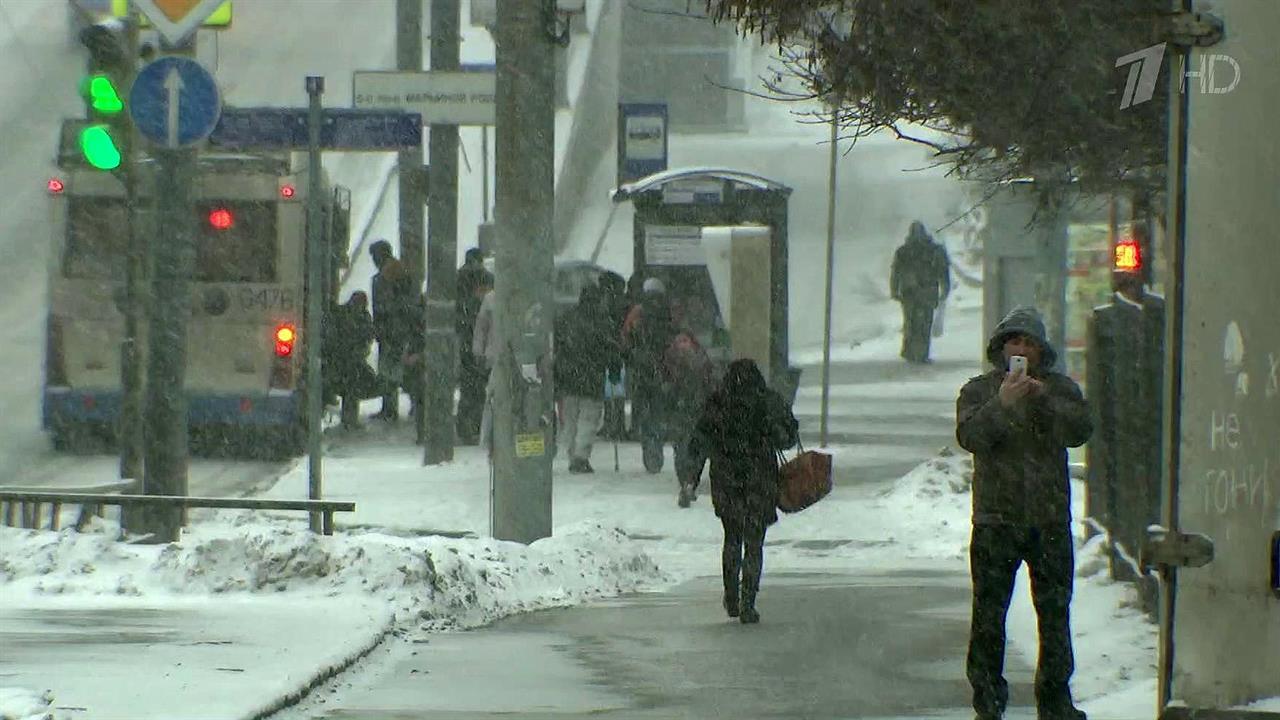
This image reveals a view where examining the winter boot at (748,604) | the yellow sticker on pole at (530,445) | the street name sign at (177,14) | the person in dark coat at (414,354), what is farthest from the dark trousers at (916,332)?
the winter boot at (748,604)

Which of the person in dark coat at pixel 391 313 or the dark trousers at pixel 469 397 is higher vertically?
the person in dark coat at pixel 391 313

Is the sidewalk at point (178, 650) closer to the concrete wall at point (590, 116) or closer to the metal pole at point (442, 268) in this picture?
the metal pole at point (442, 268)

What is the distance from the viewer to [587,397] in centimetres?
1962

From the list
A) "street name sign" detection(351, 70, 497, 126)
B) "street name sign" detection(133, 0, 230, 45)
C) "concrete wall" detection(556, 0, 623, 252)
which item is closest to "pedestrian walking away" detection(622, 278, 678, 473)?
"street name sign" detection(351, 70, 497, 126)

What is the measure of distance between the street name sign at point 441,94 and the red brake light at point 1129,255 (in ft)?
15.0

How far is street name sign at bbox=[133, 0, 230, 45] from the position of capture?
13.2m

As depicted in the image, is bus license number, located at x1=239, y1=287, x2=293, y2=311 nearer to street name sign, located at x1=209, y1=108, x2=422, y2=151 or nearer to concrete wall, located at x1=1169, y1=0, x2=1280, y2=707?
street name sign, located at x1=209, y1=108, x2=422, y2=151

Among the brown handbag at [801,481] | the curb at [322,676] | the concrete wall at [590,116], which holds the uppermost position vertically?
the concrete wall at [590,116]

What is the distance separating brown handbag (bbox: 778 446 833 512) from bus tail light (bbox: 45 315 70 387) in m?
9.68

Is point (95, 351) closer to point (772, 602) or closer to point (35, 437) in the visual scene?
point (35, 437)

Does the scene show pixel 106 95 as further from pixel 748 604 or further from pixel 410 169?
pixel 410 169

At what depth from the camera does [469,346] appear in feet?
73.0

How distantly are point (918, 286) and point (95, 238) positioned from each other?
13720 mm

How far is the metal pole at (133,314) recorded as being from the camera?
14.2 metres
